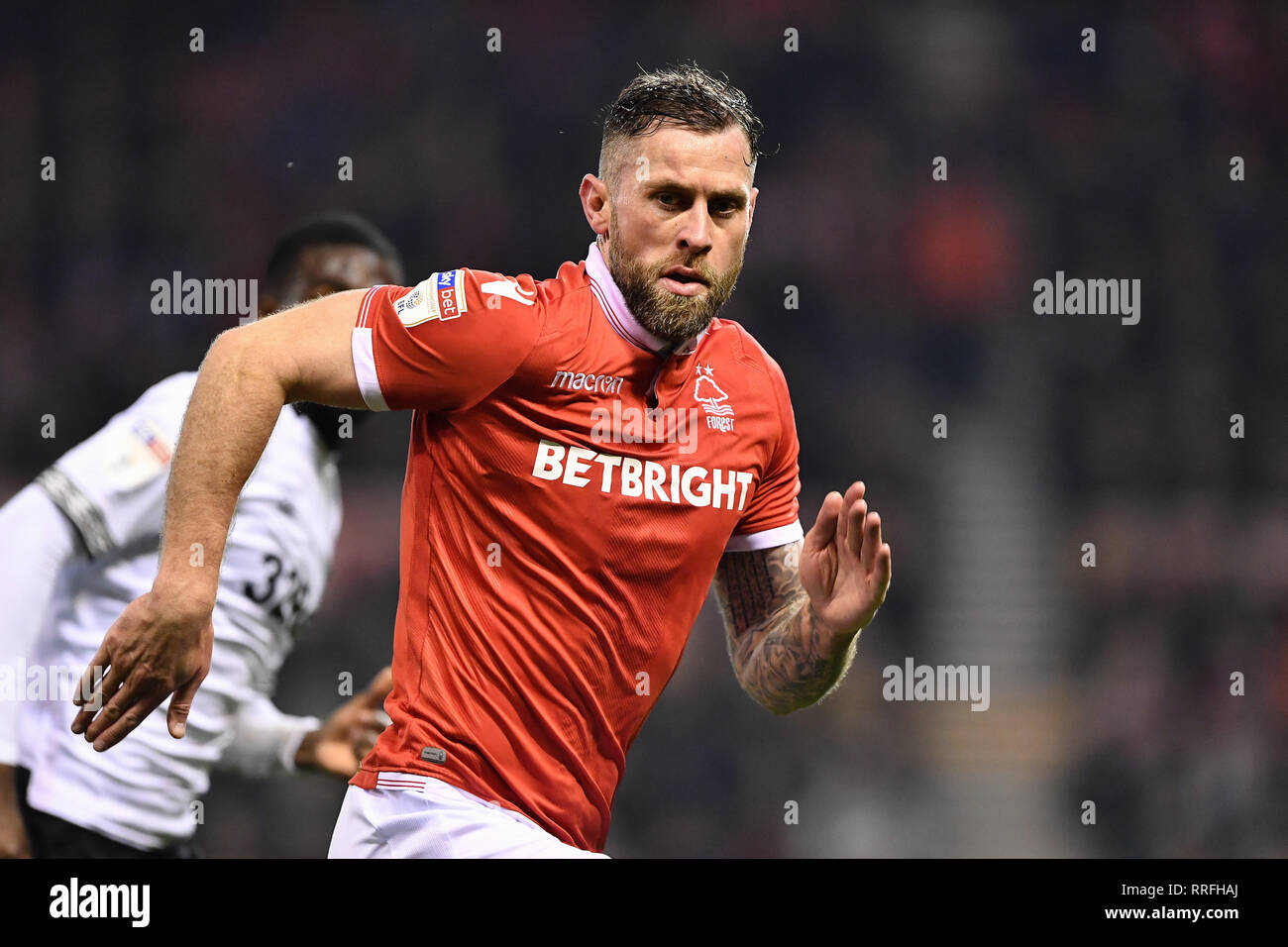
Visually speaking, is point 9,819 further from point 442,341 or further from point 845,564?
point 845,564

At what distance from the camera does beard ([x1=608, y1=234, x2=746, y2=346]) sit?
3.09m

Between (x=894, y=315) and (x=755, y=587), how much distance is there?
696 cm

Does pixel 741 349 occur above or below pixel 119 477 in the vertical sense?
above

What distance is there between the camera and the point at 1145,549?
9594mm

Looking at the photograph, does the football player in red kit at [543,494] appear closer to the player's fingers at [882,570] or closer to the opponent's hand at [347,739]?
the player's fingers at [882,570]

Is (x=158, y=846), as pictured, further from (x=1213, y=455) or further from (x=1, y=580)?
(x=1213, y=455)

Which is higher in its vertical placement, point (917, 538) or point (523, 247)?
point (523, 247)

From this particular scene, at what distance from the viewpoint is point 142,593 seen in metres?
4.12

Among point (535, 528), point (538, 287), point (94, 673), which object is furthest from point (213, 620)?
point (538, 287)

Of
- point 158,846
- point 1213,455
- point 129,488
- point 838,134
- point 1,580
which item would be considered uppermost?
point 838,134

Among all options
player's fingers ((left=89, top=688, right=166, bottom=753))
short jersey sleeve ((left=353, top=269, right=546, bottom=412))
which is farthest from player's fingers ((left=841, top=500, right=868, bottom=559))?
player's fingers ((left=89, top=688, right=166, bottom=753))

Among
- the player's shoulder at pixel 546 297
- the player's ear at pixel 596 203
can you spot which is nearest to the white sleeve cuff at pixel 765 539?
the player's shoulder at pixel 546 297

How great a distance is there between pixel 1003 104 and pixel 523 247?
12.9 ft
